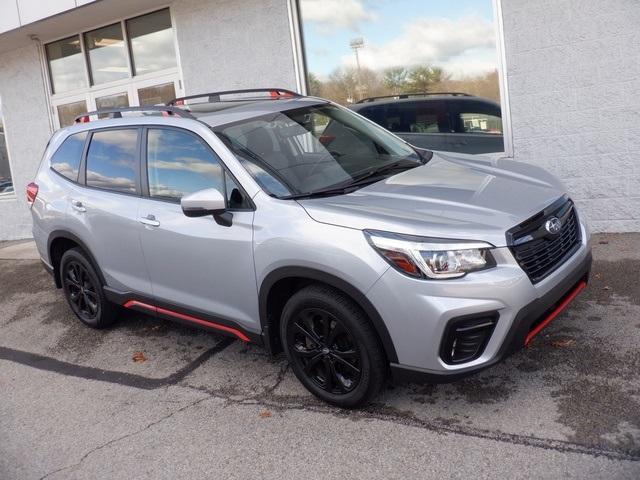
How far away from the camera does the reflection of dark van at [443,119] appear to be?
711 centimetres

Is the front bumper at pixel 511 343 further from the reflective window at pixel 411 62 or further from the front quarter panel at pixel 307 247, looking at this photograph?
the reflective window at pixel 411 62

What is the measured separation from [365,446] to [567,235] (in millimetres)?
1670

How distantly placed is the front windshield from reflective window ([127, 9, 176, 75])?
519cm

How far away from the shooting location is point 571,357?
12.9ft

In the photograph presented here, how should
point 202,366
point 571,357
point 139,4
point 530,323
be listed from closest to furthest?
point 530,323 → point 571,357 → point 202,366 → point 139,4

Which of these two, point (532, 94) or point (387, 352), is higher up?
point (532, 94)

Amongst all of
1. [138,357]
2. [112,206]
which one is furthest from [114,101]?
[138,357]

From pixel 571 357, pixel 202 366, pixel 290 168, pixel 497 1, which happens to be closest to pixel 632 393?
pixel 571 357

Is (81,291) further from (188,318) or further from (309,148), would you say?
(309,148)

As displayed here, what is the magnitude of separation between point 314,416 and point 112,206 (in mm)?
2202

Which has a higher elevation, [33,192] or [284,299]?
[33,192]

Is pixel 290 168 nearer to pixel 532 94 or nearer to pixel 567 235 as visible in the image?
pixel 567 235

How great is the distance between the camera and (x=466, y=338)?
3193mm

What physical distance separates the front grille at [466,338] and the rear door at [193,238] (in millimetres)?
1215
